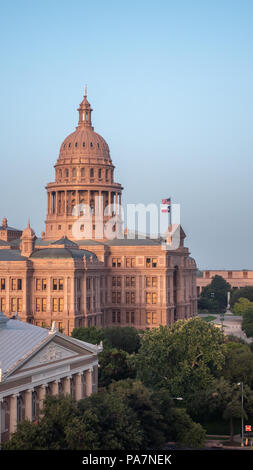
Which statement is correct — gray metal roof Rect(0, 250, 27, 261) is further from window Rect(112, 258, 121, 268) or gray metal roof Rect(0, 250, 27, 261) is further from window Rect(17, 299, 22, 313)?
window Rect(112, 258, 121, 268)

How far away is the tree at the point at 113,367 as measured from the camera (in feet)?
330

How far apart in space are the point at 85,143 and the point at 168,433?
127 m

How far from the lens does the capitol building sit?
154500 millimetres

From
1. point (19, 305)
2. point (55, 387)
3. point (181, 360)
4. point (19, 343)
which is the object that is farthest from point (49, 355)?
point (19, 305)

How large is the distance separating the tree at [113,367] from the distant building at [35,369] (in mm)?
15884

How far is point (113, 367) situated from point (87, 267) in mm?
58078

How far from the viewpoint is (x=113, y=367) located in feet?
333

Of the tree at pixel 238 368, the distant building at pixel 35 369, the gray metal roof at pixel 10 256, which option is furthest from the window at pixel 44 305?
the distant building at pixel 35 369

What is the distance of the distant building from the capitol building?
209ft

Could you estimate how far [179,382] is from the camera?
9600 cm

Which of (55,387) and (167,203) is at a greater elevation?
(167,203)

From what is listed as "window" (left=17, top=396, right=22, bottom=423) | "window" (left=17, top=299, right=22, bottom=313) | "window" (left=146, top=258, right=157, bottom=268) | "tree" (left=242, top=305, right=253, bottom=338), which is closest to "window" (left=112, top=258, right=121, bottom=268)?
"window" (left=146, top=258, right=157, bottom=268)

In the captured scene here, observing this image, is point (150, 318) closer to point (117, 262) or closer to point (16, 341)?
point (117, 262)

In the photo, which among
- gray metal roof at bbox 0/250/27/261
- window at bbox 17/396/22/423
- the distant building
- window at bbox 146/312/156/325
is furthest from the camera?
window at bbox 146/312/156/325
